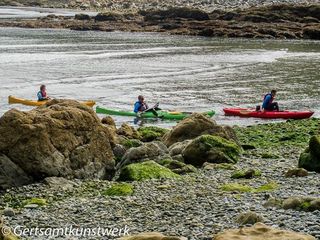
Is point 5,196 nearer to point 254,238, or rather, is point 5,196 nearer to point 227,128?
point 254,238

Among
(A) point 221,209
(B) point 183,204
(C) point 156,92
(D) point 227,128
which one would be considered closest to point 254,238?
(A) point 221,209

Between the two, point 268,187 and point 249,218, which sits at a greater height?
point 249,218

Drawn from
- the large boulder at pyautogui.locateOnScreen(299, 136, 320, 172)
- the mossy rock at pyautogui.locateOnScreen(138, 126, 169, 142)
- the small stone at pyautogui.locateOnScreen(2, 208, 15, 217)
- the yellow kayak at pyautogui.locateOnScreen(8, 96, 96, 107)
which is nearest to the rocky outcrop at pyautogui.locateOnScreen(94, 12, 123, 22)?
the yellow kayak at pyautogui.locateOnScreen(8, 96, 96, 107)

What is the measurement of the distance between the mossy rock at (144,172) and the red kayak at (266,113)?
1578 cm

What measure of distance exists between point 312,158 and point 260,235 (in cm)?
834

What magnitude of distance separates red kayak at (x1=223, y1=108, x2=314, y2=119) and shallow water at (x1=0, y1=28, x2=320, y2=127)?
0.60m

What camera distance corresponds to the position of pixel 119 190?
1523 centimetres

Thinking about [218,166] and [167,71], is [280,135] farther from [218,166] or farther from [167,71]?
[167,71]

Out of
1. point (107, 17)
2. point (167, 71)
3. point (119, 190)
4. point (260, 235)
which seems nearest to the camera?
point (260, 235)

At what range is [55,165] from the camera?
54.8ft

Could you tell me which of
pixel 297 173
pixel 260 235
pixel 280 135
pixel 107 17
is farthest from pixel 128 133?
pixel 107 17

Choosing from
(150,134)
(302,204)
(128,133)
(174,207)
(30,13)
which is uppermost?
(30,13)

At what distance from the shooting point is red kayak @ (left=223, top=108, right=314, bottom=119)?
31344 millimetres

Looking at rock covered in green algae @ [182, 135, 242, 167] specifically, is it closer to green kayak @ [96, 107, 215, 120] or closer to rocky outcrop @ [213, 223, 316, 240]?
rocky outcrop @ [213, 223, 316, 240]
